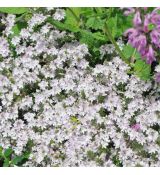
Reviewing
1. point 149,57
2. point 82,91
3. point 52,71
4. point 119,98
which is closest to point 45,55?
point 52,71

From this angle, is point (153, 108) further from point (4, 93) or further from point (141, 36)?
point (4, 93)

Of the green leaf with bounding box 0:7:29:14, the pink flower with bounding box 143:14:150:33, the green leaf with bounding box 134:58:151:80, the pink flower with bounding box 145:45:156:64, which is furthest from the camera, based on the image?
the green leaf with bounding box 0:7:29:14

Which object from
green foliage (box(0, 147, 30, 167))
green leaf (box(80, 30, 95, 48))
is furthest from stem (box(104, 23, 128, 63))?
green foliage (box(0, 147, 30, 167))

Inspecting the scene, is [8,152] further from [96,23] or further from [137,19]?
[137,19]

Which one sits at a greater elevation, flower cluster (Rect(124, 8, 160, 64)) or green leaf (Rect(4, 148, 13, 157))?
flower cluster (Rect(124, 8, 160, 64))

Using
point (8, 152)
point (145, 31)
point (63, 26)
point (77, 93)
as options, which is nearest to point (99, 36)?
point (63, 26)

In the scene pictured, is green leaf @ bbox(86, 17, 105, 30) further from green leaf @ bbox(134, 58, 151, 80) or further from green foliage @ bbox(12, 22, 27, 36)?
green foliage @ bbox(12, 22, 27, 36)

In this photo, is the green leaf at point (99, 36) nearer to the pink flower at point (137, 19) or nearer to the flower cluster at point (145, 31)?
the flower cluster at point (145, 31)
